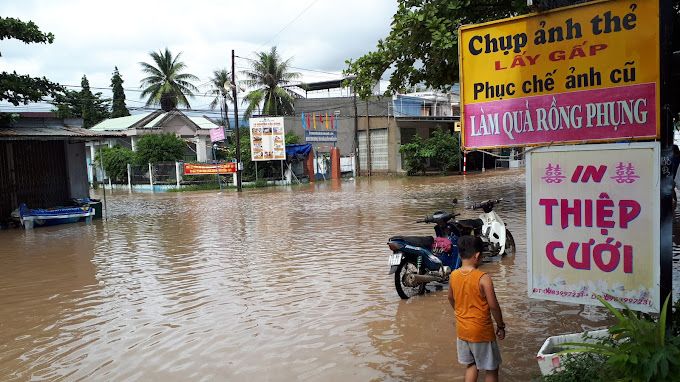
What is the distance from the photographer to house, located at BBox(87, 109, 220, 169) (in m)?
39.8

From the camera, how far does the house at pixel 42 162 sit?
633 inches

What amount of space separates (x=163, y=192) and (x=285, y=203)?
44.5 ft

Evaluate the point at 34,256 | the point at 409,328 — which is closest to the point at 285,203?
the point at 34,256

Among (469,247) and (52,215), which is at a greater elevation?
(469,247)

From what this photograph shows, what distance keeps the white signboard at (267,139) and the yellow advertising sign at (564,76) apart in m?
29.1

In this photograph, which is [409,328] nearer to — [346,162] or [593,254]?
[593,254]

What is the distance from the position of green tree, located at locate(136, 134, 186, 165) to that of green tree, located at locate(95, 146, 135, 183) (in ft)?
6.47

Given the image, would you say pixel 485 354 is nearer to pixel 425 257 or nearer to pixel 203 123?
pixel 425 257

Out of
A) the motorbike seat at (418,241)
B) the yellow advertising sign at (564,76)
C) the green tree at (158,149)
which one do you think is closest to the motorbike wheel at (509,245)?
the motorbike seat at (418,241)

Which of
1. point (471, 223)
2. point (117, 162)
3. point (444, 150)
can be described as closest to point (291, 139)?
point (444, 150)

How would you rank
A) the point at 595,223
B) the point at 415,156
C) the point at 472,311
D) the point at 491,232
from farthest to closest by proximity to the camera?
the point at 415,156
the point at 491,232
the point at 472,311
the point at 595,223

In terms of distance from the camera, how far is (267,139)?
3281 cm

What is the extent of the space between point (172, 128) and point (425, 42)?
35.4 meters

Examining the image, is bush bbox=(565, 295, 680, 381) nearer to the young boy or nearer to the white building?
the young boy
